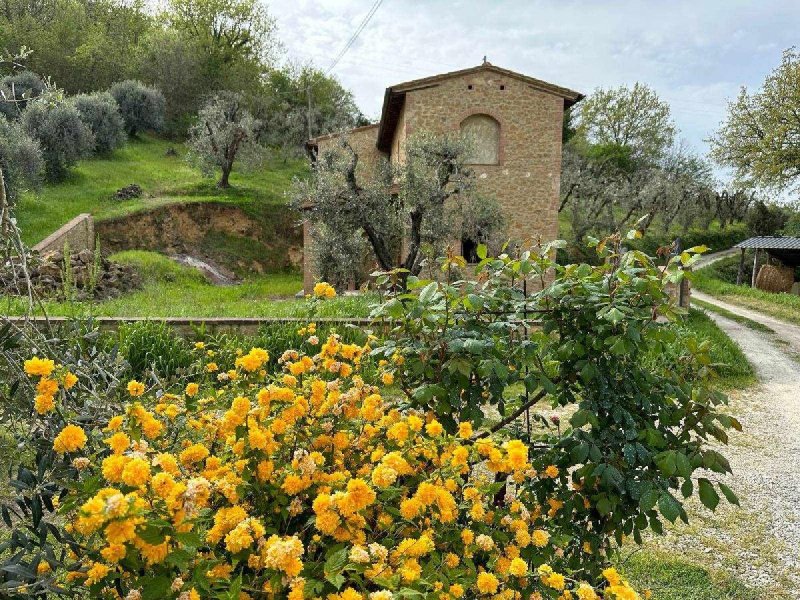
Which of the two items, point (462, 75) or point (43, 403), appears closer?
point (43, 403)

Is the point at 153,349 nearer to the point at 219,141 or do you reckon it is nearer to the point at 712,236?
the point at 219,141

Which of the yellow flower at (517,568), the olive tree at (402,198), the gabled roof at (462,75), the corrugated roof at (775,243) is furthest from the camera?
the corrugated roof at (775,243)

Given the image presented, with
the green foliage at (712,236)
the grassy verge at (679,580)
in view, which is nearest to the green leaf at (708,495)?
the grassy verge at (679,580)

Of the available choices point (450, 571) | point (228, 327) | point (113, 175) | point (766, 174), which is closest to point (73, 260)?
point (228, 327)

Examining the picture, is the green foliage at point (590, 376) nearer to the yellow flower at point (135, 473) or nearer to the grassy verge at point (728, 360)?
the yellow flower at point (135, 473)

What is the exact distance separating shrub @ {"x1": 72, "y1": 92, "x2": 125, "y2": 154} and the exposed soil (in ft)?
22.1

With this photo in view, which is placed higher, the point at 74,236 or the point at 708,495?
the point at 74,236

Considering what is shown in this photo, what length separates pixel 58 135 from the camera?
68.2 ft

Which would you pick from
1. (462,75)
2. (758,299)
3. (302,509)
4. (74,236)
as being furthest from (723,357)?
(74,236)

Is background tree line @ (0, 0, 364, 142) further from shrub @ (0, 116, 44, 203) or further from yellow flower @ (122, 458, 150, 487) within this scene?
yellow flower @ (122, 458, 150, 487)

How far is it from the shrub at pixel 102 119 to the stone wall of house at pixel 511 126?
16.2 meters

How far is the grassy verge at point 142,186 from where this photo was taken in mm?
18172

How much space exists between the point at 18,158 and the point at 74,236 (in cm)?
454

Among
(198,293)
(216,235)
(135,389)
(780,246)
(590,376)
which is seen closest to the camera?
(135,389)
